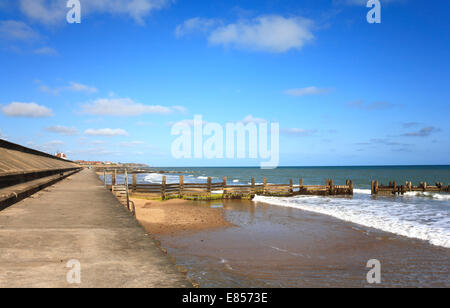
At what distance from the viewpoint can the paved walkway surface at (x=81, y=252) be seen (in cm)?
318

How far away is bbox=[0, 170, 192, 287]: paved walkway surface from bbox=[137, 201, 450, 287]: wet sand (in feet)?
11.0

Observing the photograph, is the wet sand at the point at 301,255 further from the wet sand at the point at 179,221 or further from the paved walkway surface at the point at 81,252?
the paved walkway surface at the point at 81,252

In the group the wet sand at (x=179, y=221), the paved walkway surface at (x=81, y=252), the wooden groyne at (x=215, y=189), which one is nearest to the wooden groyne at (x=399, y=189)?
the wooden groyne at (x=215, y=189)

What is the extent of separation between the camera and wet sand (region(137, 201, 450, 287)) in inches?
316

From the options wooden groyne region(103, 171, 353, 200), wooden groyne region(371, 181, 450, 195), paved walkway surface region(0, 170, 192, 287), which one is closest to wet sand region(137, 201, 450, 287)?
paved walkway surface region(0, 170, 192, 287)

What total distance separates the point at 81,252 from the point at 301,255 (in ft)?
26.4

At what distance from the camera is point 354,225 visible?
16156 millimetres

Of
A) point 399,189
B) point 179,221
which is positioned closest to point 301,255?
point 179,221

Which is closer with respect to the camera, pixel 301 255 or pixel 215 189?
pixel 301 255

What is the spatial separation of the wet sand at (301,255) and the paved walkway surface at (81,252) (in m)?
3.35

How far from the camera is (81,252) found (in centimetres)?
425

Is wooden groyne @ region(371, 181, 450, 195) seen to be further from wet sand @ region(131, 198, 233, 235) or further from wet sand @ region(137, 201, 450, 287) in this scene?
wet sand @ region(131, 198, 233, 235)

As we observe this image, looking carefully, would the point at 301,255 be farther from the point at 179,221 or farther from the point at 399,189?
the point at 399,189
